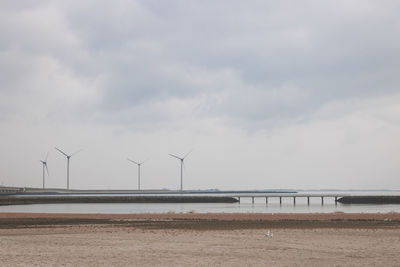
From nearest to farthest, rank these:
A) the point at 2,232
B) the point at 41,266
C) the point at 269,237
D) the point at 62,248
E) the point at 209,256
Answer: the point at 41,266, the point at 209,256, the point at 62,248, the point at 269,237, the point at 2,232

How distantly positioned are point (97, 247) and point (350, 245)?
13.0 meters

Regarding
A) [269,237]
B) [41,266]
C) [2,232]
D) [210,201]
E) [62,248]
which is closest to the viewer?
[41,266]

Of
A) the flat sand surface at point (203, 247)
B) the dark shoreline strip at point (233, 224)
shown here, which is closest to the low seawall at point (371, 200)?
the dark shoreline strip at point (233, 224)

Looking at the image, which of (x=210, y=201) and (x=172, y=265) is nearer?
(x=172, y=265)

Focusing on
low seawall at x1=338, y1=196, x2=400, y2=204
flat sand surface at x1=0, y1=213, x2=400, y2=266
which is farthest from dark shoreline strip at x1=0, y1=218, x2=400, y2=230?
low seawall at x1=338, y1=196, x2=400, y2=204

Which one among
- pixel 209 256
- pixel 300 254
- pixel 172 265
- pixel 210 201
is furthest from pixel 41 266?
pixel 210 201

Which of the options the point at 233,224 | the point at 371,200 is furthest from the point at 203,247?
the point at 371,200

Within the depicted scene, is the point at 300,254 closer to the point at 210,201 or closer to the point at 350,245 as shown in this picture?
the point at 350,245

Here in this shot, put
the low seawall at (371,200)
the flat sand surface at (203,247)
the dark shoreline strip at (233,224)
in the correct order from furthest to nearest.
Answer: the low seawall at (371,200)
the dark shoreline strip at (233,224)
the flat sand surface at (203,247)

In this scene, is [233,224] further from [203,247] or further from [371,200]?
[371,200]

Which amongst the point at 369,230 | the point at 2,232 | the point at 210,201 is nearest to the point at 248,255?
the point at 369,230

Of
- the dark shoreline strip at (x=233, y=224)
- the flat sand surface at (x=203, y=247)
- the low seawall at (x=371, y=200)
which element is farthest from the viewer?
the low seawall at (x=371, y=200)

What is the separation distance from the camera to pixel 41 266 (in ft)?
65.2

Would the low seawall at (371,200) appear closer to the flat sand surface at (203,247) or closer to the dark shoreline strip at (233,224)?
the dark shoreline strip at (233,224)
